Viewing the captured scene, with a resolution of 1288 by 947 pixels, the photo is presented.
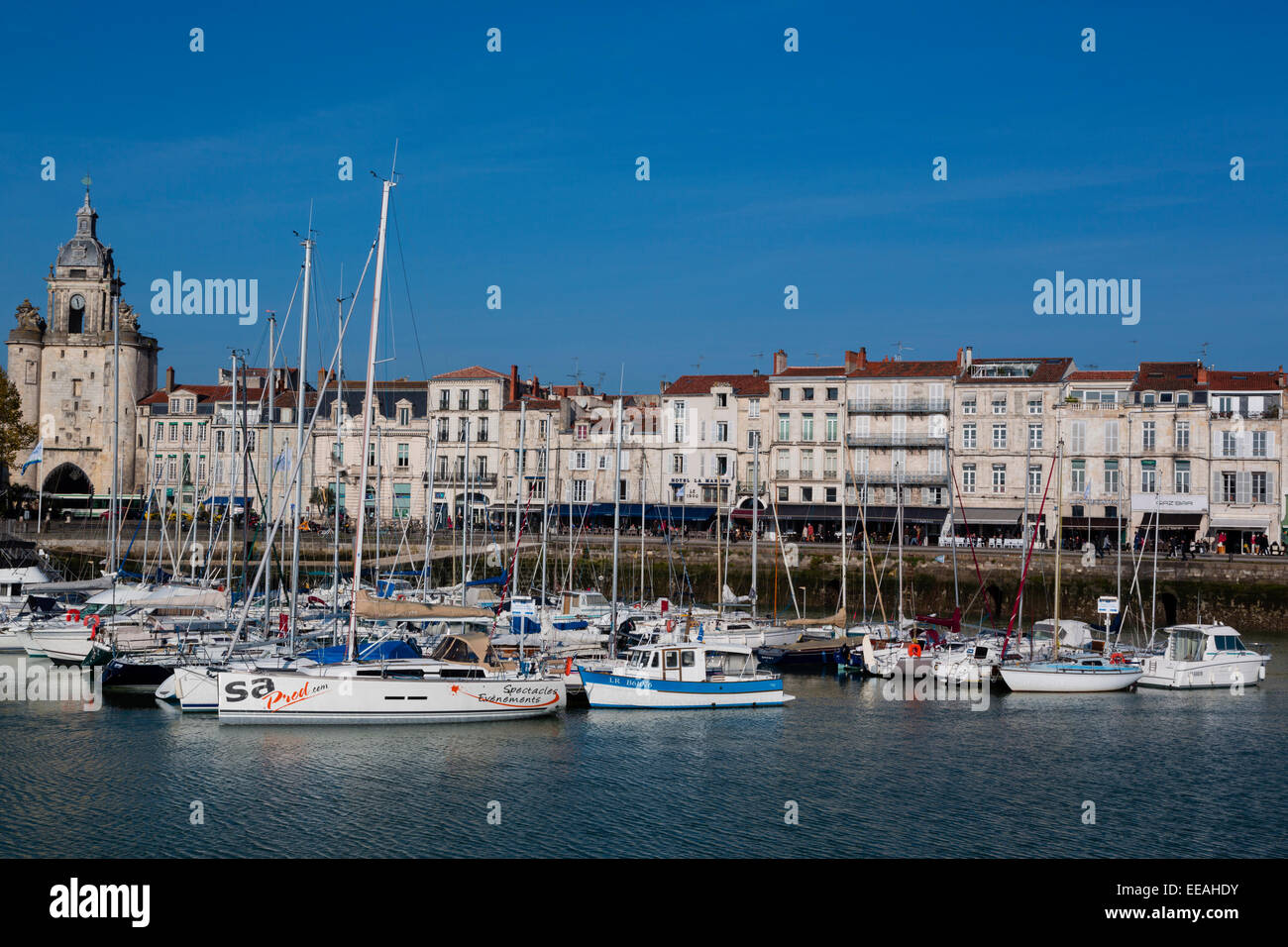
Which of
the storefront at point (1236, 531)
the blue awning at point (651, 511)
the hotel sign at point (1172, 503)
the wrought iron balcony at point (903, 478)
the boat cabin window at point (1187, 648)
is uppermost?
the wrought iron balcony at point (903, 478)

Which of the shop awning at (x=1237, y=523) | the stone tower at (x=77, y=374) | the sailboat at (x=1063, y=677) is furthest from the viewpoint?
the stone tower at (x=77, y=374)

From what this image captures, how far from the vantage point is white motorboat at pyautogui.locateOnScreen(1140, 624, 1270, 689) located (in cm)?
3381

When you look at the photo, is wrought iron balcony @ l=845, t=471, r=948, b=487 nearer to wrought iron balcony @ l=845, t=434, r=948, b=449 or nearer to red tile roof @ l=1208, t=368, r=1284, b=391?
wrought iron balcony @ l=845, t=434, r=948, b=449

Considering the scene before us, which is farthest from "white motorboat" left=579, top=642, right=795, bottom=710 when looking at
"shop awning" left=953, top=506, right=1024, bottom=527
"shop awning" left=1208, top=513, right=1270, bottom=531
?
"shop awning" left=1208, top=513, right=1270, bottom=531

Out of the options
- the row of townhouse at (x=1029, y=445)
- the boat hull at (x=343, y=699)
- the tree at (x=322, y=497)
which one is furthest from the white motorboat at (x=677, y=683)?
the tree at (x=322, y=497)

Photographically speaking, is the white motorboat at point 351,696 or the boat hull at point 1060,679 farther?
the boat hull at point 1060,679

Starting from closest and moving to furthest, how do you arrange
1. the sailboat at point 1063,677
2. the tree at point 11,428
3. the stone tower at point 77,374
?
1. the sailboat at point 1063,677
2. the tree at point 11,428
3. the stone tower at point 77,374

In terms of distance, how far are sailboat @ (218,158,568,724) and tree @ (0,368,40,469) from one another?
51373mm

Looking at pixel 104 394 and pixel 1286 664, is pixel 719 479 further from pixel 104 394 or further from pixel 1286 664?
pixel 104 394

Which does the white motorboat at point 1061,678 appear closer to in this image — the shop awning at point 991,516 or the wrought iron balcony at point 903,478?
the shop awning at point 991,516

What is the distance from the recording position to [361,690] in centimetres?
2573

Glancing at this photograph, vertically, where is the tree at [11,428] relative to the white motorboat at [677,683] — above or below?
above

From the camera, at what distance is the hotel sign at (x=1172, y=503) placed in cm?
5656
